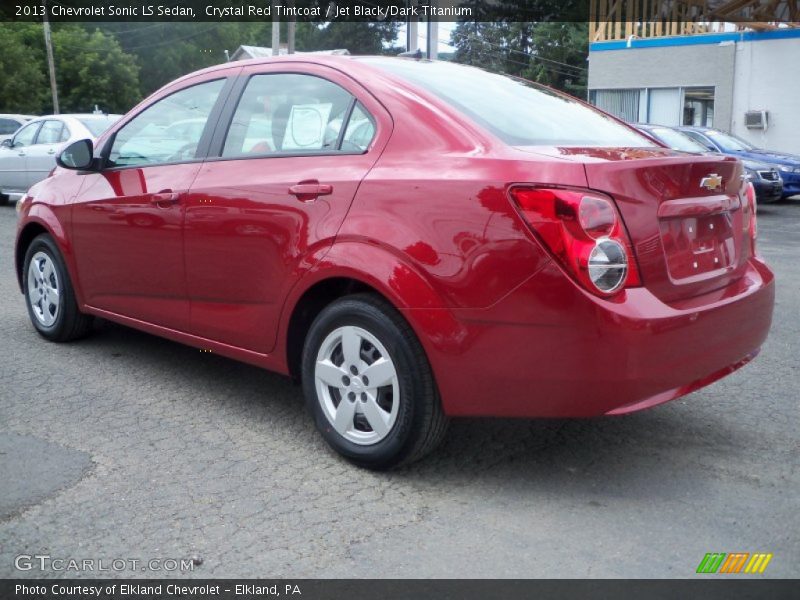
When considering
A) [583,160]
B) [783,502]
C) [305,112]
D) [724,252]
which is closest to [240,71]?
[305,112]

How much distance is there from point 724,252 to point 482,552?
157cm

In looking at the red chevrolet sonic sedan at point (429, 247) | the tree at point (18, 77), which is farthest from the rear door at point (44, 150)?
the tree at point (18, 77)

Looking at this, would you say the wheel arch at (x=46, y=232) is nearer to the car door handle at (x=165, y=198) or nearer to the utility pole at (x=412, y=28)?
the car door handle at (x=165, y=198)

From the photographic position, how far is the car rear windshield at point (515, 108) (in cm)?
387

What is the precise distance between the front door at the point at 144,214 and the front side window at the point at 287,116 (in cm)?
26

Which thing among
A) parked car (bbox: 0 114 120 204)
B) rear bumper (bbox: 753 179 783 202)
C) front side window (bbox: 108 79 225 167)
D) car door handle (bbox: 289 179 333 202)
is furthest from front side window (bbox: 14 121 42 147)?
car door handle (bbox: 289 179 333 202)

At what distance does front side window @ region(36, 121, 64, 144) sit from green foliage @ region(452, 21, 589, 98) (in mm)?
50165

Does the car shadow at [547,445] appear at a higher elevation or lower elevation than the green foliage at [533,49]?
lower

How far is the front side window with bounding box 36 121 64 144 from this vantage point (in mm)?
14305

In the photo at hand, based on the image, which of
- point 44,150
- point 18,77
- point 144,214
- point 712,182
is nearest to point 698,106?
point 44,150

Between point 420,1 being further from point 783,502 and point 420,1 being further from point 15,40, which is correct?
point 15,40

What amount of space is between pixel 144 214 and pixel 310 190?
1.25 m

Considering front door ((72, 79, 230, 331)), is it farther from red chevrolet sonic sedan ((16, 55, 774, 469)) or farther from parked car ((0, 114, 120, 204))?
parked car ((0, 114, 120, 204))

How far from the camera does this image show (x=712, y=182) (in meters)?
3.70
